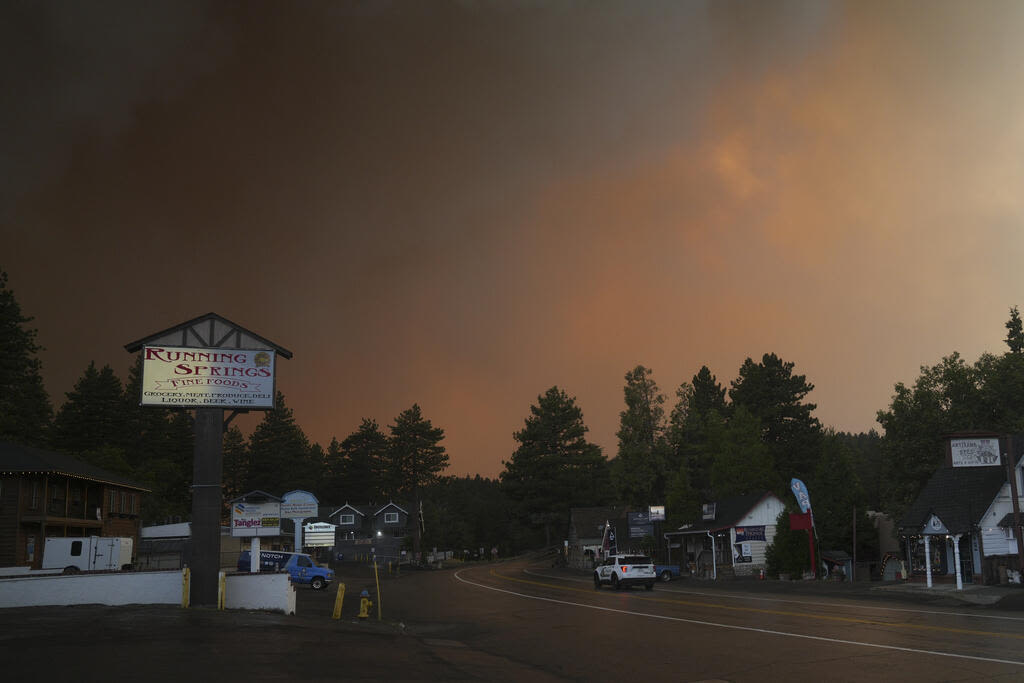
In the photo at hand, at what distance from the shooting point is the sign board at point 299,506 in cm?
4210

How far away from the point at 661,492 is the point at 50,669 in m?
76.2

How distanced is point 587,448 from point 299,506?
70.9 metres

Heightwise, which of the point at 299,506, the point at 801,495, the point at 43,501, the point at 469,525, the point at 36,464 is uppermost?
the point at 36,464

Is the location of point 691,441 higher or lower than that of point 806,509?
higher

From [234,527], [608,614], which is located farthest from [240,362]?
[608,614]

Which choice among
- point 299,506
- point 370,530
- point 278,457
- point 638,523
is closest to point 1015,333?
point 638,523

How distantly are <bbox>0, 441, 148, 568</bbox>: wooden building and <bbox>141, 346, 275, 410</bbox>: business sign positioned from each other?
2177 cm

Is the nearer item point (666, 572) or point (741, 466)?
point (666, 572)

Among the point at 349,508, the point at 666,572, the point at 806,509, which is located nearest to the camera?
the point at 806,509

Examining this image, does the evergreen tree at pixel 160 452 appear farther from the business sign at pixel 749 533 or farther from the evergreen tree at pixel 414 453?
the business sign at pixel 749 533

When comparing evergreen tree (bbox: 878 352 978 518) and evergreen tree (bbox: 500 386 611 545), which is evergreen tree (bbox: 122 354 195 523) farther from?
evergreen tree (bbox: 878 352 978 518)

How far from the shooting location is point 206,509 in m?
24.6

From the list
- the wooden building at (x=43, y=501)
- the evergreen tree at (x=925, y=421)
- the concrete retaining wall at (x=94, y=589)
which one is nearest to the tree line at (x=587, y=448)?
the evergreen tree at (x=925, y=421)

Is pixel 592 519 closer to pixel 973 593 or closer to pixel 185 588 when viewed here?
pixel 973 593
